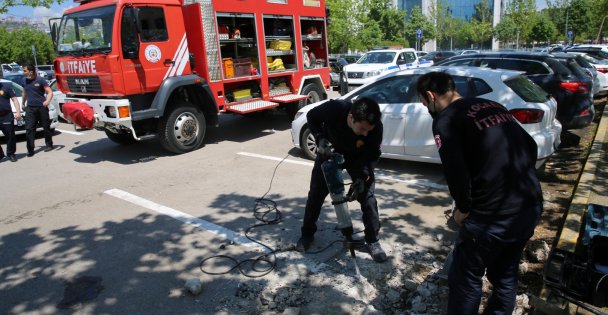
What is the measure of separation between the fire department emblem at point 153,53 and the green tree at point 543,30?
51413 millimetres

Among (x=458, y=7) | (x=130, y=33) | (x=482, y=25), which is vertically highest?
(x=458, y=7)

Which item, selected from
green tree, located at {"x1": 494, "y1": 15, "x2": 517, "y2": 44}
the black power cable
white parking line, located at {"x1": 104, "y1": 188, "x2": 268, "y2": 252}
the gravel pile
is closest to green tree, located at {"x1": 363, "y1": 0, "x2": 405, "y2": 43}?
green tree, located at {"x1": 494, "y1": 15, "x2": 517, "y2": 44}

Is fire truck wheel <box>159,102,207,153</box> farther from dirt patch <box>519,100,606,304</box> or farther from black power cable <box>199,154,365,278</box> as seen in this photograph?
dirt patch <box>519,100,606,304</box>

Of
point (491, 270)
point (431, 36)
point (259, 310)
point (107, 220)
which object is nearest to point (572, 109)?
point (491, 270)

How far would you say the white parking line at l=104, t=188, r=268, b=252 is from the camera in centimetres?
450

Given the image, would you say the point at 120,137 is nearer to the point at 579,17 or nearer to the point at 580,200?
the point at 580,200

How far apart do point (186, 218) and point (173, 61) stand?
3.85 metres

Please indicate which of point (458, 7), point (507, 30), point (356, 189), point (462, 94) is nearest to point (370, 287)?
point (356, 189)

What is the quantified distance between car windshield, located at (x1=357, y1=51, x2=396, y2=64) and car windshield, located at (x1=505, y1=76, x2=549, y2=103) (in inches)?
464

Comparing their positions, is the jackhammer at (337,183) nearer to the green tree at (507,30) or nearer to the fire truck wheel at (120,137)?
the fire truck wheel at (120,137)

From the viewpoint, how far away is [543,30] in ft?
160

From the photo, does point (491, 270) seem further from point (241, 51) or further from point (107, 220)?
→ point (241, 51)

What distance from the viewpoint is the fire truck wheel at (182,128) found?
8016 millimetres

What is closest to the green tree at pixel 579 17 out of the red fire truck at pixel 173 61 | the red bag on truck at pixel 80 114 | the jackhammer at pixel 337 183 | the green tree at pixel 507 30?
the green tree at pixel 507 30
